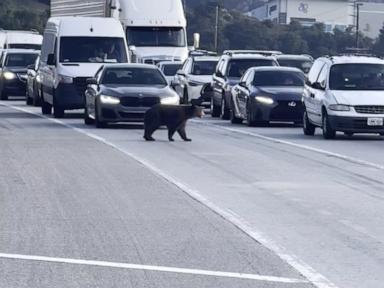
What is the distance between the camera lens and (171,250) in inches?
452

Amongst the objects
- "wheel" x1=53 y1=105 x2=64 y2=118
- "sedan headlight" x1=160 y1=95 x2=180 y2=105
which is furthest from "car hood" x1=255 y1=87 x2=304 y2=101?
"wheel" x1=53 y1=105 x2=64 y2=118

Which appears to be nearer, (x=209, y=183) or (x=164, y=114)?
(x=209, y=183)

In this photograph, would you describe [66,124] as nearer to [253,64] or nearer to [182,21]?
[253,64]

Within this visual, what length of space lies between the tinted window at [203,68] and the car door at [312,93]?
12.7m

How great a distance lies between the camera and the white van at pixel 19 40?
57.7 meters

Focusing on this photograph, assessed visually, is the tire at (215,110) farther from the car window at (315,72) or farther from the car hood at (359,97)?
the car hood at (359,97)

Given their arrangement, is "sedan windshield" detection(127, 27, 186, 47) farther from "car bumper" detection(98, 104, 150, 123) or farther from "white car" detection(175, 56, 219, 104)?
"car bumper" detection(98, 104, 150, 123)

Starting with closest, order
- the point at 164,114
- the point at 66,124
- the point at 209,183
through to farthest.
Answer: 1. the point at 209,183
2. the point at 164,114
3. the point at 66,124

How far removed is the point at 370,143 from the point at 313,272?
612 inches

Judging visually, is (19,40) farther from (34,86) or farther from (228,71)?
(228,71)

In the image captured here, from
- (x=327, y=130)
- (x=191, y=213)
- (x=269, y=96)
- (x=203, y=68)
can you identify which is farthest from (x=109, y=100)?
(x=191, y=213)

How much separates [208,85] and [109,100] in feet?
36.1

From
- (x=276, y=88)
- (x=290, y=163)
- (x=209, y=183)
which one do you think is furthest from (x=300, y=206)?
(x=276, y=88)

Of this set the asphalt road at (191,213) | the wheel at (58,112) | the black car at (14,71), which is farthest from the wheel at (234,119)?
the black car at (14,71)
